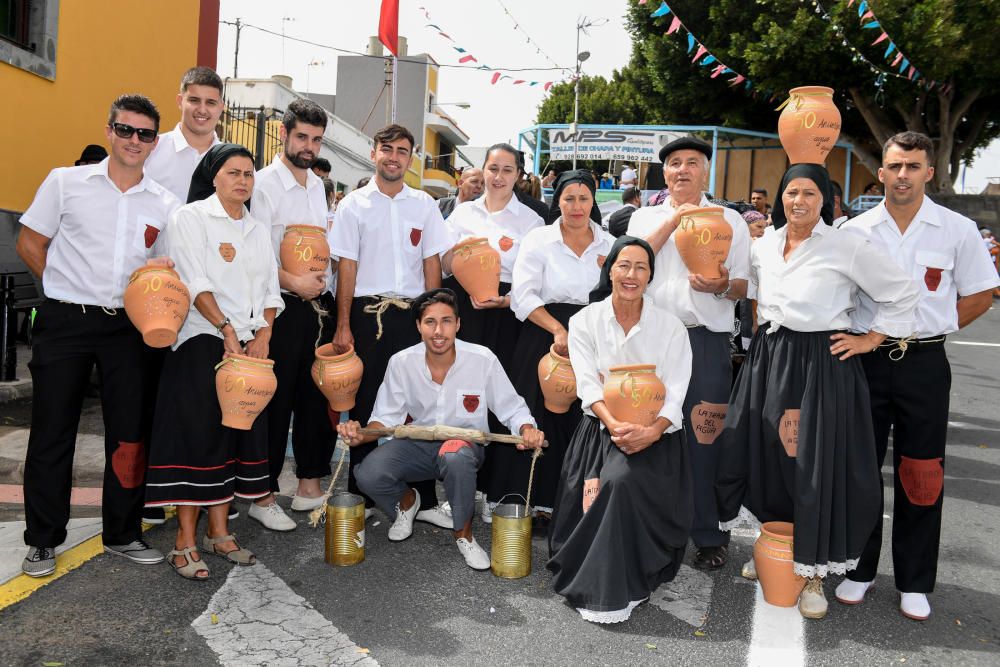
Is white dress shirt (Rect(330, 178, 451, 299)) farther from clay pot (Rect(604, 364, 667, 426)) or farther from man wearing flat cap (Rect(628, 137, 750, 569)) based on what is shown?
clay pot (Rect(604, 364, 667, 426))

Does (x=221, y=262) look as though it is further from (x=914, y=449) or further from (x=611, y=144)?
(x=611, y=144)

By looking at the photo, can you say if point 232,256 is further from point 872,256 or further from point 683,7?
point 683,7

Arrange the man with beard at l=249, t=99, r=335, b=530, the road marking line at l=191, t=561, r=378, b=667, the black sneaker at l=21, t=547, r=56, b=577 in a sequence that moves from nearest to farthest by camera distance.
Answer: the road marking line at l=191, t=561, r=378, b=667, the black sneaker at l=21, t=547, r=56, b=577, the man with beard at l=249, t=99, r=335, b=530

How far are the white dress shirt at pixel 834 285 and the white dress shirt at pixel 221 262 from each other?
7.52ft

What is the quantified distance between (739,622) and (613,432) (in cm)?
92

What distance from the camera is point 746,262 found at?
4066 millimetres

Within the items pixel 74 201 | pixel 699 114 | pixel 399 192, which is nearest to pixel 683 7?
pixel 699 114

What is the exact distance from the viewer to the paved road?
312cm

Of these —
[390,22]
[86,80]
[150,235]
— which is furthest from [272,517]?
[390,22]

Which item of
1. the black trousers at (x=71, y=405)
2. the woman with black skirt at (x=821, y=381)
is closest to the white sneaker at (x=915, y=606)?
the woman with black skirt at (x=821, y=381)

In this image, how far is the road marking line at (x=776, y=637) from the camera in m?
3.21

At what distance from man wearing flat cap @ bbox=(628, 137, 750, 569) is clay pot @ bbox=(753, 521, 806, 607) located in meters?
0.39

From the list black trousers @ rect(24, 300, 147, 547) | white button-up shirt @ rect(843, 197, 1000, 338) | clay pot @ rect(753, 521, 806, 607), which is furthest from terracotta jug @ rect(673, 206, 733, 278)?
black trousers @ rect(24, 300, 147, 547)

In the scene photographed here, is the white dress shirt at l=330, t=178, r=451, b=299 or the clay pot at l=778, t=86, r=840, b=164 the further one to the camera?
the white dress shirt at l=330, t=178, r=451, b=299
